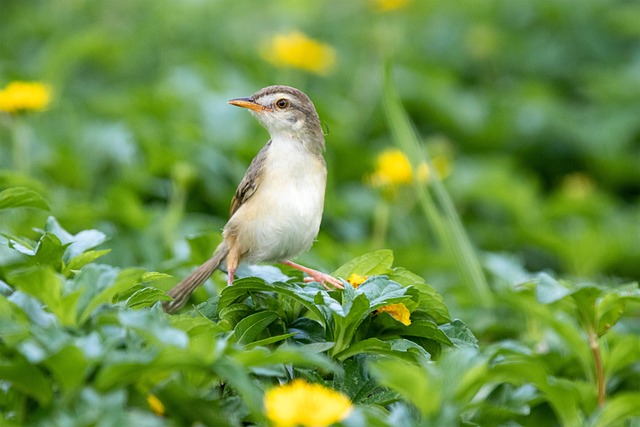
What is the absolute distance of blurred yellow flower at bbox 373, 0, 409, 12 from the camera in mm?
9203

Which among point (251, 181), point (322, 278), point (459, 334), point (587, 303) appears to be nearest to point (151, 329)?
point (459, 334)

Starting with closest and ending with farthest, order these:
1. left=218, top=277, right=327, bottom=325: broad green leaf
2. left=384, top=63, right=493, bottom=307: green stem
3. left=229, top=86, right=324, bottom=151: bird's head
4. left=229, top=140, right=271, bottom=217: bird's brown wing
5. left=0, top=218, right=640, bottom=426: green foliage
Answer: left=0, top=218, right=640, bottom=426: green foliage
left=218, top=277, right=327, bottom=325: broad green leaf
left=229, top=140, right=271, bottom=217: bird's brown wing
left=229, top=86, right=324, bottom=151: bird's head
left=384, top=63, right=493, bottom=307: green stem

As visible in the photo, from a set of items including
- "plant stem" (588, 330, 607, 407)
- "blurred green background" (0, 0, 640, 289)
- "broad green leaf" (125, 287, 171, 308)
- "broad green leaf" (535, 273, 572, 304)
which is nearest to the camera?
"broad green leaf" (125, 287, 171, 308)

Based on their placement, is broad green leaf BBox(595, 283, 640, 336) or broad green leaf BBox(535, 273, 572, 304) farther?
broad green leaf BBox(595, 283, 640, 336)

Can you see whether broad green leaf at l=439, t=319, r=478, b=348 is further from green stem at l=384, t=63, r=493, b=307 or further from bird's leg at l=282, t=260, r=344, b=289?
green stem at l=384, t=63, r=493, b=307

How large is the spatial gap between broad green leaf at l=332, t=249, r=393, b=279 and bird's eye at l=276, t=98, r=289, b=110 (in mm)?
1179

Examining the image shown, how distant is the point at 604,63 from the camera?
35.4ft

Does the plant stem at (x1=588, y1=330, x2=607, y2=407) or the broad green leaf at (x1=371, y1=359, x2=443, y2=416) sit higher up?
the broad green leaf at (x1=371, y1=359, x2=443, y2=416)

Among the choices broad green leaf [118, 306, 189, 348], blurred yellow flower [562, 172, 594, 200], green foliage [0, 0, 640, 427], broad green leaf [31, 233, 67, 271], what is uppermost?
broad green leaf [118, 306, 189, 348]

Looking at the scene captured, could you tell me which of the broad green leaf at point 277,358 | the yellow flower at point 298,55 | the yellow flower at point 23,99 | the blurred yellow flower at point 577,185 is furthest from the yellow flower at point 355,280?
the yellow flower at point 298,55

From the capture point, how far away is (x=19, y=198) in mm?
3271

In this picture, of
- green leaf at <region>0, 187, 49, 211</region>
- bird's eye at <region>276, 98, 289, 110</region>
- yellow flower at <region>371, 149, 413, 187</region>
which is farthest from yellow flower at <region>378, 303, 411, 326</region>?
yellow flower at <region>371, 149, 413, 187</region>

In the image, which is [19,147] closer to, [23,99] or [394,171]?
[23,99]

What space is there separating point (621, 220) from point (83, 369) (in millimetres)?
6480
